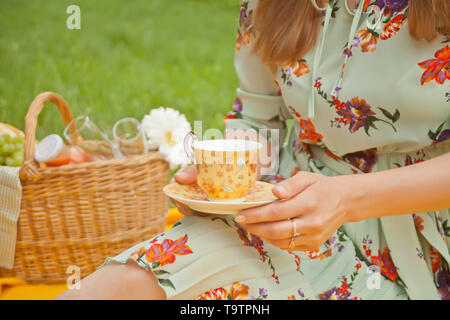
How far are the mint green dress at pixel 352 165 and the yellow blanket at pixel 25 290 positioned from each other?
0.80 metres

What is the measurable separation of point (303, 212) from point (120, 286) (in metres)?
0.37

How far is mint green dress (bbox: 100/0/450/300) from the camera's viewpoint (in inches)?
40.5

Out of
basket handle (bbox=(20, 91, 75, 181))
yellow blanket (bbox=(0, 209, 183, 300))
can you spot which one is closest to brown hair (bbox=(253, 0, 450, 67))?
basket handle (bbox=(20, 91, 75, 181))

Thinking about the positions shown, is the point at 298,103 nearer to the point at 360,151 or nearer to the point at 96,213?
the point at 360,151

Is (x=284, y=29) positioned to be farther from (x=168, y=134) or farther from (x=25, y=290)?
(x=25, y=290)

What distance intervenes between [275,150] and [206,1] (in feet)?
16.9

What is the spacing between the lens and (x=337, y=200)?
99cm

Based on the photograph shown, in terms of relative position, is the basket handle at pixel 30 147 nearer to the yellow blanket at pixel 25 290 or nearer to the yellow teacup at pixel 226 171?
the yellow blanket at pixel 25 290

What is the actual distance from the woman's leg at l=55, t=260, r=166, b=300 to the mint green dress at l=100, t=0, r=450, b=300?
21 millimetres

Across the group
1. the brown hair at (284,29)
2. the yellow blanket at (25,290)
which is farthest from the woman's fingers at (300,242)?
the yellow blanket at (25,290)

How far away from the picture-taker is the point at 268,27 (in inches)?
52.3

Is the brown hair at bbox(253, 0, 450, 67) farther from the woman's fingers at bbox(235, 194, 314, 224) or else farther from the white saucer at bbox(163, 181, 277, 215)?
the woman's fingers at bbox(235, 194, 314, 224)
